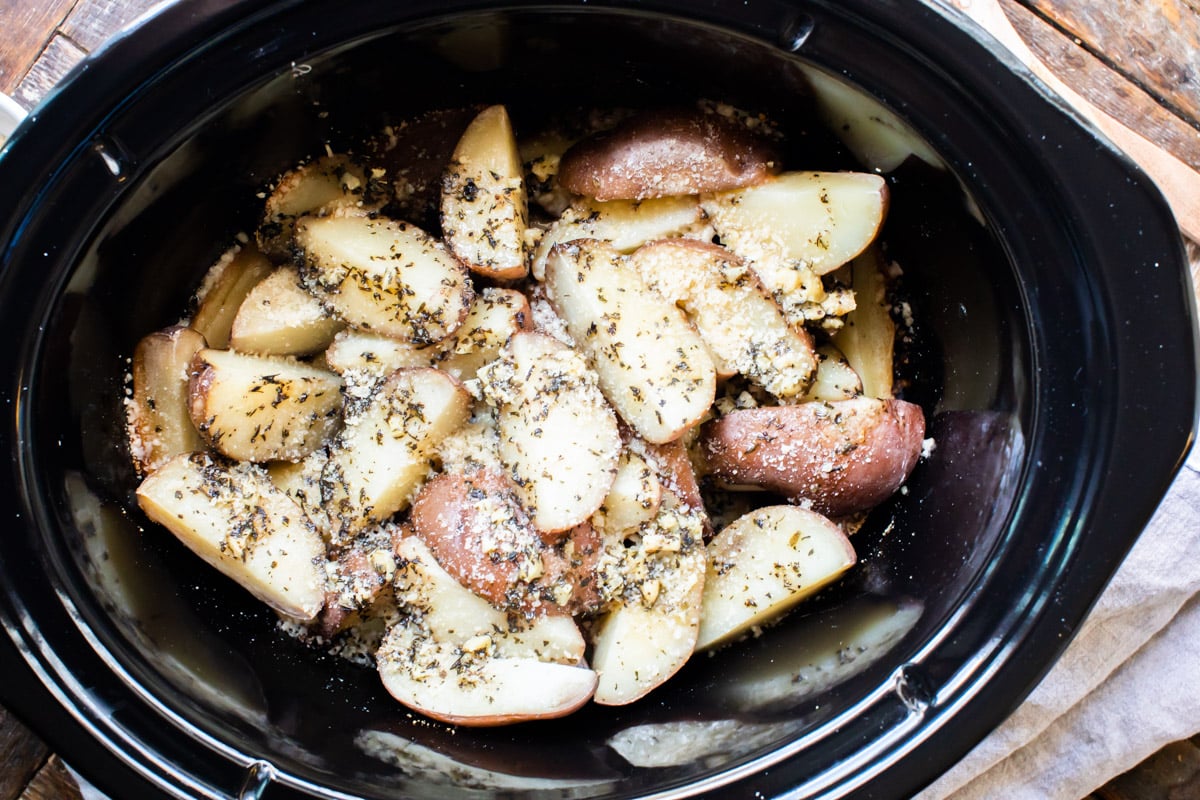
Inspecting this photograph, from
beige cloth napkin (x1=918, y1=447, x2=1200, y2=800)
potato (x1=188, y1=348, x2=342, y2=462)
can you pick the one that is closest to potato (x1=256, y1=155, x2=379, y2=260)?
potato (x1=188, y1=348, x2=342, y2=462)

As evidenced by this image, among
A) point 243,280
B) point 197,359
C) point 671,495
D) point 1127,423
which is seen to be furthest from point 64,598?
point 1127,423

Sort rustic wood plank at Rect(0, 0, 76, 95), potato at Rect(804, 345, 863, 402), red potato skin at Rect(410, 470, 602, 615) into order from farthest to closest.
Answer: rustic wood plank at Rect(0, 0, 76, 95), potato at Rect(804, 345, 863, 402), red potato skin at Rect(410, 470, 602, 615)

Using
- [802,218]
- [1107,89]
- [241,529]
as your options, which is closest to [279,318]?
[241,529]

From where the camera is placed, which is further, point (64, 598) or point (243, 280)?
point (243, 280)

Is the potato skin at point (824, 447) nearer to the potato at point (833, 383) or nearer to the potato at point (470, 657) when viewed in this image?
the potato at point (833, 383)

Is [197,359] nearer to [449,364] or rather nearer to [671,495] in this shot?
[449,364]

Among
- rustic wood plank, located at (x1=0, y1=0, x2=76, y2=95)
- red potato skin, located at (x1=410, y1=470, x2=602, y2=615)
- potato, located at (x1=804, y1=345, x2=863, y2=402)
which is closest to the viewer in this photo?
red potato skin, located at (x1=410, y1=470, x2=602, y2=615)

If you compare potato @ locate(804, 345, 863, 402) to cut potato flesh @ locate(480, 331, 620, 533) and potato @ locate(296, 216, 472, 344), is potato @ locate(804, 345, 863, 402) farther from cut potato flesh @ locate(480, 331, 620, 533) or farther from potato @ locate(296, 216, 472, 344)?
potato @ locate(296, 216, 472, 344)
